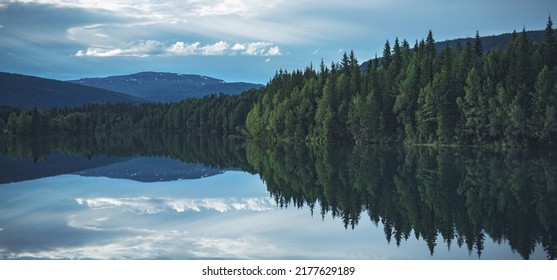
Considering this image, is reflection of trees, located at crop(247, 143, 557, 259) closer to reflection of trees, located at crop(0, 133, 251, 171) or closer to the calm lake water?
the calm lake water

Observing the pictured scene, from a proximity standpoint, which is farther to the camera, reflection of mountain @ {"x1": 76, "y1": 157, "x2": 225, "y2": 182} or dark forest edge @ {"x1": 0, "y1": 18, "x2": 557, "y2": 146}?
dark forest edge @ {"x1": 0, "y1": 18, "x2": 557, "y2": 146}

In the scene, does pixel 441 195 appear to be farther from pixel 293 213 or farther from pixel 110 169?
pixel 110 169

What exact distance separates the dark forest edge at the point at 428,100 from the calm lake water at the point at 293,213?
20855 mm

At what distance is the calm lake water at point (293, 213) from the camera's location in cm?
2170

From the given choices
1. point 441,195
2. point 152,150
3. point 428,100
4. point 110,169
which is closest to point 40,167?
point 110,169

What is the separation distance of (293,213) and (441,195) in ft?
29.5

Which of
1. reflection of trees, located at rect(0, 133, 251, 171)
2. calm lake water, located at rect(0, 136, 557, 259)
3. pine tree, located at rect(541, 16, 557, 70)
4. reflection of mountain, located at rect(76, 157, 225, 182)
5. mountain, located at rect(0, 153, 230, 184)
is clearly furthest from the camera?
pine tree, located at rect(541, 16, 557, 70)

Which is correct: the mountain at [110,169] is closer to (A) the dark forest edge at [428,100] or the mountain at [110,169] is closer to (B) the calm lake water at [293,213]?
(B) the calm lake water at [293,213]

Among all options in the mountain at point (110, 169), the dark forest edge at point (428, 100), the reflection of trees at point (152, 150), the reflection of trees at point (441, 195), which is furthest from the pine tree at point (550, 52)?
the mountain at point (110, 169)

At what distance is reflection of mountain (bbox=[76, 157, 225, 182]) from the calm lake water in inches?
25.8

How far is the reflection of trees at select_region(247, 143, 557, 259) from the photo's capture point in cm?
2345

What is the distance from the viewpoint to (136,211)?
104 ft

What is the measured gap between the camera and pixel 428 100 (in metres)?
84.2

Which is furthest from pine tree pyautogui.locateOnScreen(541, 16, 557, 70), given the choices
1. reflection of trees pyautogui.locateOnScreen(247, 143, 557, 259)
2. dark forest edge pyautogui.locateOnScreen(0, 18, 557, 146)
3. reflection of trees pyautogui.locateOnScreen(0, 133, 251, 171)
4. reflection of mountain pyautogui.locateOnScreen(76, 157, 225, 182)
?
reflection of mountain pyautogui.locateOnScreen(76, 157, 225, 182)
